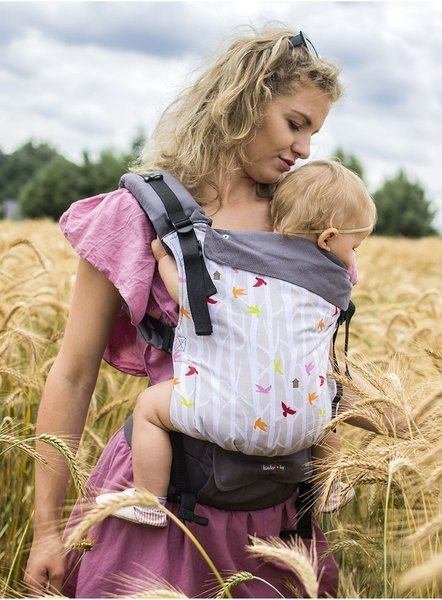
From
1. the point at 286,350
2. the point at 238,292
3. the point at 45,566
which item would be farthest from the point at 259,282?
the point at 45,566

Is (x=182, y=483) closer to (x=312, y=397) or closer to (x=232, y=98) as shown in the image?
(x=312, y=397)

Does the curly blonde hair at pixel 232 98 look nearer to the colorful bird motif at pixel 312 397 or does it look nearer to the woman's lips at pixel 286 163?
the woman's lips at pixel 286 163

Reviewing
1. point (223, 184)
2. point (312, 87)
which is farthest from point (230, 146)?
point (312, 87)

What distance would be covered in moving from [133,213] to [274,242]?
13.8 inches

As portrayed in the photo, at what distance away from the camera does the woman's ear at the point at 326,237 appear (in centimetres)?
171

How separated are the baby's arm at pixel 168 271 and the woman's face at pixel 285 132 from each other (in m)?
0.34

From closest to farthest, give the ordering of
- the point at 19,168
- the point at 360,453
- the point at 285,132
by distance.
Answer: the point at 360,453
the point at 285,132
the point at 19,168

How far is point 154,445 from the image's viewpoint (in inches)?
66.6

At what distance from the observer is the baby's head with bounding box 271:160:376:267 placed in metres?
1.72

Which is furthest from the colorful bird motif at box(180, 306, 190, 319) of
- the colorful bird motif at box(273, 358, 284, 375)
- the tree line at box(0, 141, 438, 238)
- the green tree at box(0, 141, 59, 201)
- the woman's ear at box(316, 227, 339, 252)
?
the green tree at box(0, 141, 59, 201)

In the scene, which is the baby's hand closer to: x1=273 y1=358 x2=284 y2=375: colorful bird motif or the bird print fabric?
the bird print fabric

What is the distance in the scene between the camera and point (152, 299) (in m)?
1.82

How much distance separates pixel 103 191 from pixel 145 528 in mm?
38547

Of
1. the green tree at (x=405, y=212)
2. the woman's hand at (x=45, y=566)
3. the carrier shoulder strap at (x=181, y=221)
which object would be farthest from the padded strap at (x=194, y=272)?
the green tree at (x=405, y=212)
